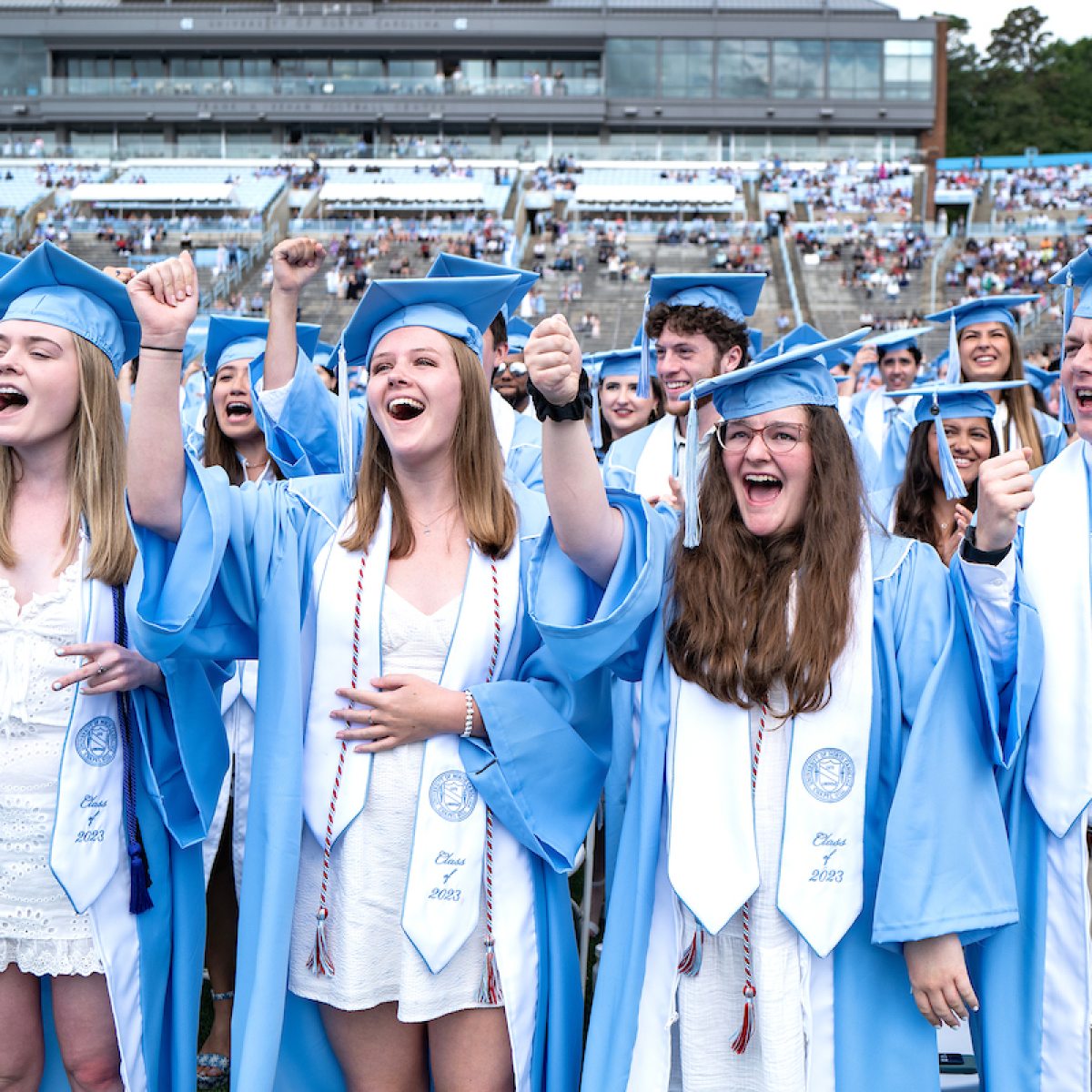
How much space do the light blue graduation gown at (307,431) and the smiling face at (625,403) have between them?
→ 1724 mm

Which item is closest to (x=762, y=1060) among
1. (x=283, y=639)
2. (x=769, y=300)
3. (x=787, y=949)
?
→ (x=787, y=949)

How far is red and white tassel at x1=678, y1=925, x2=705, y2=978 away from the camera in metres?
2.68

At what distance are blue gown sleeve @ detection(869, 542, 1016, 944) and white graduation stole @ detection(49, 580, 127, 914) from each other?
168 cm

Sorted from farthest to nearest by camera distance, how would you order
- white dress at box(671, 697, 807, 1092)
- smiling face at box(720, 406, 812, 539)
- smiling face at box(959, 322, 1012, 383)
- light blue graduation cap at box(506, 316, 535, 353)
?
1. light blue graduation cap at box(506, 316, 535, 353)
2. smiling face at box(959, 322, 1012, 383)
3. smiling face at box(720, 406, 812, 539)
4. white dress at box(671, 697, 807, 1092)

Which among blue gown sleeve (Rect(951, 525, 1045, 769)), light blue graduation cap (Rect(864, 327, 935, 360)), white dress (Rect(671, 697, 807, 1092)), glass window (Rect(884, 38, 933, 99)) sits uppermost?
glass window (Rect(884, 38, 933, 99))

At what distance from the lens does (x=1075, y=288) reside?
329cm

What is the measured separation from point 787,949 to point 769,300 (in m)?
31.4

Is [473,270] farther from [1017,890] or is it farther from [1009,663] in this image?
[1017,890]

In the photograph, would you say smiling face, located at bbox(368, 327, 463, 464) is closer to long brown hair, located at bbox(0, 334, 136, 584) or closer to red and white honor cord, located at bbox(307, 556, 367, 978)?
red and white honor cord, located at bbox(307, 556, 367, 978)

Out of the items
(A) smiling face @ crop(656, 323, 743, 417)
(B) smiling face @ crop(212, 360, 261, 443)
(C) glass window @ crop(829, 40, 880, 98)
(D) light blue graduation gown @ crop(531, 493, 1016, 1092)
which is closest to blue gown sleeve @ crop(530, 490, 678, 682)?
(D) light blue graduation gown @ crop(531, 493, 1016, 1092)

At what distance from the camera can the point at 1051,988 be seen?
2934 millimetres

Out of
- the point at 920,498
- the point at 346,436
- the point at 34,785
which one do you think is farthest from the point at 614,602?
the point at 920,498

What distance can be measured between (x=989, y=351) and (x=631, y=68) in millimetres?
47631

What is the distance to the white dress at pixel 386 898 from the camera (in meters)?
2.71
